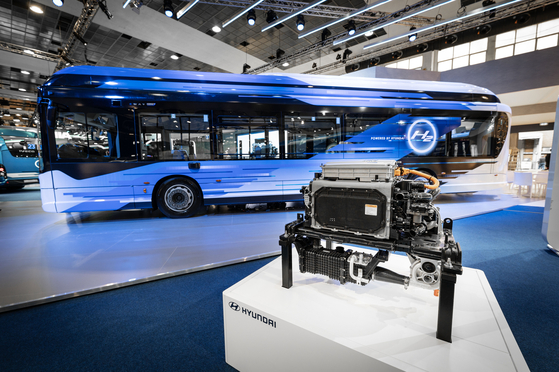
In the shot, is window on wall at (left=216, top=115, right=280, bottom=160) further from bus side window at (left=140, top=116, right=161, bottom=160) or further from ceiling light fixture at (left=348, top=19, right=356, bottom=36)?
ceiling light fixture at (left=348, top=19, right=356, bottom=36)

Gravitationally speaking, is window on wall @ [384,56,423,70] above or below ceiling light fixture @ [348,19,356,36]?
above

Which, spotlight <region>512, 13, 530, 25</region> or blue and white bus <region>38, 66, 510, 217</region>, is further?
spotlight <region>512, 13, 530, 25</region>

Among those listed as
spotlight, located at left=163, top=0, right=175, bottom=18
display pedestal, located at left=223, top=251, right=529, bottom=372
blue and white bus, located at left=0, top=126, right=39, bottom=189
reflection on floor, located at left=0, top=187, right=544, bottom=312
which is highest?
spotlight, located at left=163, top=0, right=175, bottom=18

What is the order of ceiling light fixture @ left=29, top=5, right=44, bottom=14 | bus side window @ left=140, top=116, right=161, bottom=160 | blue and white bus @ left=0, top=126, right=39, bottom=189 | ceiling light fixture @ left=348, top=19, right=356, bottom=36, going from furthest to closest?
blue and white bus @ left=0, top=126, right=39, bottom=189 < ceiling light fixture @ left=348, top=19, right=356, bottom=36 < ceiling light fixture @ left=29, top=5, right=44, bottom=14 < bus side window @ left=140, top=116, right=161, bottom=160

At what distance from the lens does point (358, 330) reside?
1.26 meters

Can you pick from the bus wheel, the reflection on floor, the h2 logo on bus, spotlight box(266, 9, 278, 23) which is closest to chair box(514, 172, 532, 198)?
the reflection on floor

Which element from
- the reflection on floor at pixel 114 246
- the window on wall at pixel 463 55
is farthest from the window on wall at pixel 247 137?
the window on wall at pixel 463 55

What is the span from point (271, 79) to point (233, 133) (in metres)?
1.45

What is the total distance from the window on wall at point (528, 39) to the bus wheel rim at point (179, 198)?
1613 cm

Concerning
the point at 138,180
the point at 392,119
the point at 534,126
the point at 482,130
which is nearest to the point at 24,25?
the point at 138,180

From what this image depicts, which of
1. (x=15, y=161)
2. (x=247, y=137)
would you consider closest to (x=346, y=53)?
(x=247, y=137)

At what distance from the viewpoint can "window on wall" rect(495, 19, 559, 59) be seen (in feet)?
34.8

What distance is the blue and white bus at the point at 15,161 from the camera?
10.2 metres

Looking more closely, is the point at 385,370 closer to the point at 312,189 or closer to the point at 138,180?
the point at 312,189
